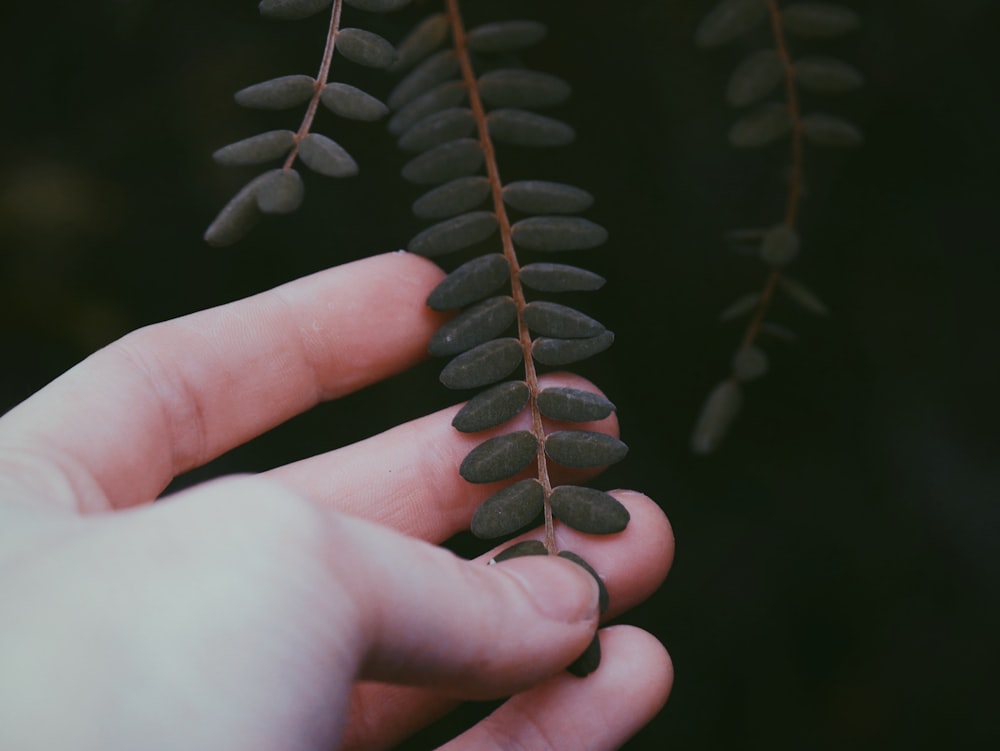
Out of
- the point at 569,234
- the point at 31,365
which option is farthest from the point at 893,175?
the point at 31,365

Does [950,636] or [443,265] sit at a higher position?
[443,265]

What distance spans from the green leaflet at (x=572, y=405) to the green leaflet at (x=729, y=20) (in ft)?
1.33

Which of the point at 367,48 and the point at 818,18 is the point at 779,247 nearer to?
the point at 818,18

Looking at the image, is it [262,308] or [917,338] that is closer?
[262,308]

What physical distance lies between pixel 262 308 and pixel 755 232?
1.98ft

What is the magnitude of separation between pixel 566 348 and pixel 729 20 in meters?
0.40

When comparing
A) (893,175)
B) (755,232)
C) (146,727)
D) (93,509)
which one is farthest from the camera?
(893,175)

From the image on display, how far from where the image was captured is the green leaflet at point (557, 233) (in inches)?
37.3

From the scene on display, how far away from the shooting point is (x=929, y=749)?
135 centimetres

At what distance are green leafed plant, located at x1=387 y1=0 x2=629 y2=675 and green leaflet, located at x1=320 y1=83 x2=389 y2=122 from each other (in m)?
0.08

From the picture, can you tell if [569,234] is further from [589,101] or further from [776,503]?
[776,503]

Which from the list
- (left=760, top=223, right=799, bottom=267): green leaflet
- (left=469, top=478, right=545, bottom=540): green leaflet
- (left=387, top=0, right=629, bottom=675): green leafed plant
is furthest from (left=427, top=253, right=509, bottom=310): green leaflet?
(left=760, top=223, right=799, bottom=267): green leaflet

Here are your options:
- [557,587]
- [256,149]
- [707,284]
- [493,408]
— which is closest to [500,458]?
[493,408]

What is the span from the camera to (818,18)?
3.27 feet
